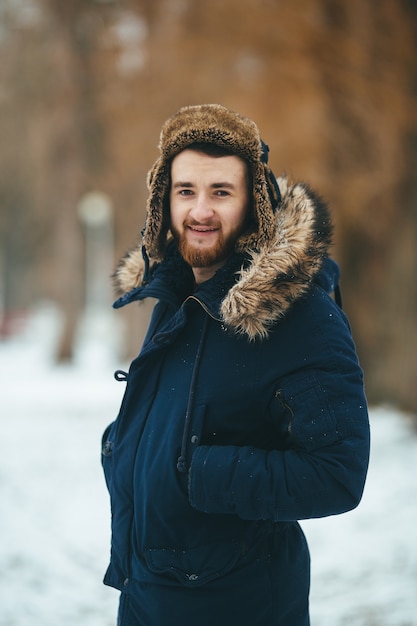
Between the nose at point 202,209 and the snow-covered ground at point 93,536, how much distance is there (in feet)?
8.33

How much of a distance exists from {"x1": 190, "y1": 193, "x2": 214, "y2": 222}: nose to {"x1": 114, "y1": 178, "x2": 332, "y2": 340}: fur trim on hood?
15cm

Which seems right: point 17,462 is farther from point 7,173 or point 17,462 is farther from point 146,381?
point 7,173

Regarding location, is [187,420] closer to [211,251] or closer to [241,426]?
[241,426]

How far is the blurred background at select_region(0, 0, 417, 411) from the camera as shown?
7.12 meters

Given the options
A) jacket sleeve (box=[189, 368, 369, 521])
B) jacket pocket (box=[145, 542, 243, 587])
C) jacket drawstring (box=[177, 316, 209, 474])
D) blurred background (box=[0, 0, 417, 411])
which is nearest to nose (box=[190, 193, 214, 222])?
jacket drawstring (box=[177, 316, 209, 474])

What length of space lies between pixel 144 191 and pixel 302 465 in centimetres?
1186

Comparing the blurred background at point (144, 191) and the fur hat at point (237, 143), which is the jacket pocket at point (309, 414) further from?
the blurred background at point (144, 191)

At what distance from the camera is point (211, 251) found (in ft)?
6.60

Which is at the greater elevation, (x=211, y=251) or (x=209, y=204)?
(x=209, y=204)

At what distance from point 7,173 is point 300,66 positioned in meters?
11.5

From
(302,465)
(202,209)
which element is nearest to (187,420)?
(302,465)

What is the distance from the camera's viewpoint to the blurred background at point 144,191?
4.41 metres

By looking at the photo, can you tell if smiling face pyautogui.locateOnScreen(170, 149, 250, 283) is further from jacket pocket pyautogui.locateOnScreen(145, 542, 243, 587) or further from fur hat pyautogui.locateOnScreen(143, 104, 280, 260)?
jacket pocket pyautogui.locateOnScreen(145, 542, 243, 587)

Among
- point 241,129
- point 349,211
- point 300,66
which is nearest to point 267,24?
point 300,66
